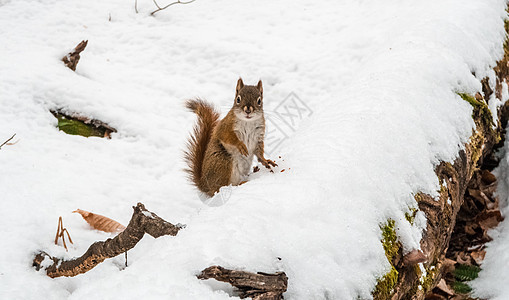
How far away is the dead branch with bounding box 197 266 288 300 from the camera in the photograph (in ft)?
4.03

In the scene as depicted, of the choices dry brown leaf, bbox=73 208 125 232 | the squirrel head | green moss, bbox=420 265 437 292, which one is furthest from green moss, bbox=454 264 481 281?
dry brown leaf, bbox=73 208 125 232

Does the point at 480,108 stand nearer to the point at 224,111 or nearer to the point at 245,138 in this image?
the point at 245,138

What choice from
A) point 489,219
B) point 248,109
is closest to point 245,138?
point 248,109

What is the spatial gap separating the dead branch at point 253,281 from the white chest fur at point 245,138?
1.38 meters

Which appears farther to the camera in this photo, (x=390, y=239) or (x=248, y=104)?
(x=248, y=104)

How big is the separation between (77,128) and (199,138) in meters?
0.95

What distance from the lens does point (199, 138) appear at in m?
2.89

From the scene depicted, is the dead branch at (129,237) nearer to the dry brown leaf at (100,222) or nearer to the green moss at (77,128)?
the dry brown leaf at (100,222)

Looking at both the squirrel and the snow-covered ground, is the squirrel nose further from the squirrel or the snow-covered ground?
the snow-covered ground

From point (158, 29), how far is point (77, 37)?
2.60 feet

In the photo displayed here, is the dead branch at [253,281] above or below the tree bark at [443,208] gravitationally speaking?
above

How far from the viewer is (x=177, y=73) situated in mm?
4293

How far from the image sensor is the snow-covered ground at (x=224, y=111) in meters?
1.44

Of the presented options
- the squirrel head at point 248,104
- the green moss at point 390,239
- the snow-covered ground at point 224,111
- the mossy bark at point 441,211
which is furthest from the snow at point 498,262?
the squirrel head at point 248,104
